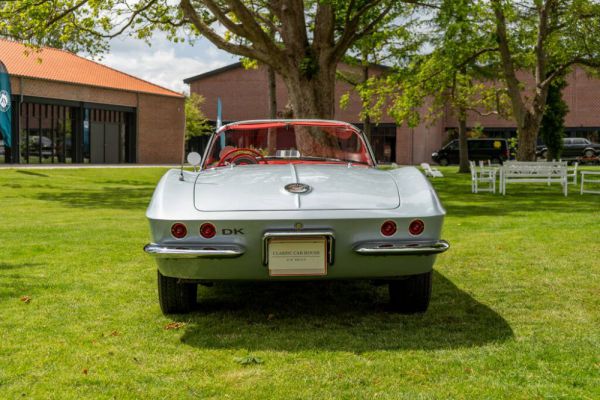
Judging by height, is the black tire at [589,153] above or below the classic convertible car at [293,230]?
above

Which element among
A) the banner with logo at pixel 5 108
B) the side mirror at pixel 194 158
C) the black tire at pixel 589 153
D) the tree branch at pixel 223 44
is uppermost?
the tree branch at pixel 223 44

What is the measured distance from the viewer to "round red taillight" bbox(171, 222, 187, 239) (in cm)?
419

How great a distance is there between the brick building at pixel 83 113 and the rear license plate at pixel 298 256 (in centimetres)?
3613

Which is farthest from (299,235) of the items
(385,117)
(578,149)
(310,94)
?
(385,117)

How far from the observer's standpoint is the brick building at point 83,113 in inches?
1547

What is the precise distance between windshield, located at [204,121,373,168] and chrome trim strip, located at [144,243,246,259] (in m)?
1.71

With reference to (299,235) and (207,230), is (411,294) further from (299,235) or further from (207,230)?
(207,230)

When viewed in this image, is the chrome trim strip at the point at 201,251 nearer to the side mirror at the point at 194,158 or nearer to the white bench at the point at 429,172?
the side mirror at the point at 194,158

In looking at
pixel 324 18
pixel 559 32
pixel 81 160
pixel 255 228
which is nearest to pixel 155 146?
pixel 81 160

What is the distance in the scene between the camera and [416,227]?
4266 millimetres

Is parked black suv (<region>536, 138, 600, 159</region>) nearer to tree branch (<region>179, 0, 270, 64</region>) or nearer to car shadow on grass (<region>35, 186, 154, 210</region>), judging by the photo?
car shadow on grass (<region>35, 186, 154, 210</region>)

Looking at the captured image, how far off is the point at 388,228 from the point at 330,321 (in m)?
0.84

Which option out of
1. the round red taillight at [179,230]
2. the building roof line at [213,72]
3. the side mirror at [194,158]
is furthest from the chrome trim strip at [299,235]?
the building roof line at [213,72]

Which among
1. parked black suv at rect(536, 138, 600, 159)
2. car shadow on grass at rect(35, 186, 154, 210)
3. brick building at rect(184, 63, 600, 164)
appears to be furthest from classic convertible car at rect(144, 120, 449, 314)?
brick building at rect(184, 63, 600, 164)
